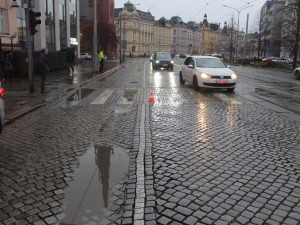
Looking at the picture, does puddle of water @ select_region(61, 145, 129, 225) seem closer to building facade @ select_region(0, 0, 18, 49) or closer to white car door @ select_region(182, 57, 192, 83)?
white car door @ select_region(182, 57, 192, 83)

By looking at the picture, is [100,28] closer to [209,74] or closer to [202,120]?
[209,74]

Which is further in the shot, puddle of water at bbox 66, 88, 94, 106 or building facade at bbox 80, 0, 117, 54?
building facade at bbox 80, 0, 117, 54

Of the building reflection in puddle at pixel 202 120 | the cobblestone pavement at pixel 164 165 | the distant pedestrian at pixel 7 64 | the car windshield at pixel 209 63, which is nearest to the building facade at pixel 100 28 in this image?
the distant pedestrian at pixel 7 64

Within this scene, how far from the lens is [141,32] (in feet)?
382

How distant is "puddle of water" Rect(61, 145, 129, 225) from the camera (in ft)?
11.0

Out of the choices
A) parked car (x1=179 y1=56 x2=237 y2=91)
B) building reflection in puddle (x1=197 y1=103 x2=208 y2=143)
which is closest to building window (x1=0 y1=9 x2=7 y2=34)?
parked car (x1=179 y1=56 x2=237 y2=91)

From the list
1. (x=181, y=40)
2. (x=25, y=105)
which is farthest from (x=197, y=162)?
(x=181, y=40)

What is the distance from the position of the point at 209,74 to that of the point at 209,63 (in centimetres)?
168

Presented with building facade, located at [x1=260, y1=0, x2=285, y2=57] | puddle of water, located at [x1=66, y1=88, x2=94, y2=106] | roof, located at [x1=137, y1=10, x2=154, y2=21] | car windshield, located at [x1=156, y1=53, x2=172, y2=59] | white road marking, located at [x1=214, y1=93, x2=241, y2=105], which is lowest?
puddle of water, located at [x1=66, y1=88, x2=94, y2=106]

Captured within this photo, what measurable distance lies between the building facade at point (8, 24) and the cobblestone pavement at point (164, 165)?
1531 cm

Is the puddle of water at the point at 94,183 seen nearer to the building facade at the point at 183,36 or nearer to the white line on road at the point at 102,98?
the white line on road at the point at 102,98

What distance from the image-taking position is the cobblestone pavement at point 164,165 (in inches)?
134

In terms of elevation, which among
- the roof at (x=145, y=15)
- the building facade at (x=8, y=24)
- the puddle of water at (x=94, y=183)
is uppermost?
the roof at (x=145, y=15)

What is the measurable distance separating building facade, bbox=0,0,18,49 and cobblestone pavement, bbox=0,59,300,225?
15.3 metres
